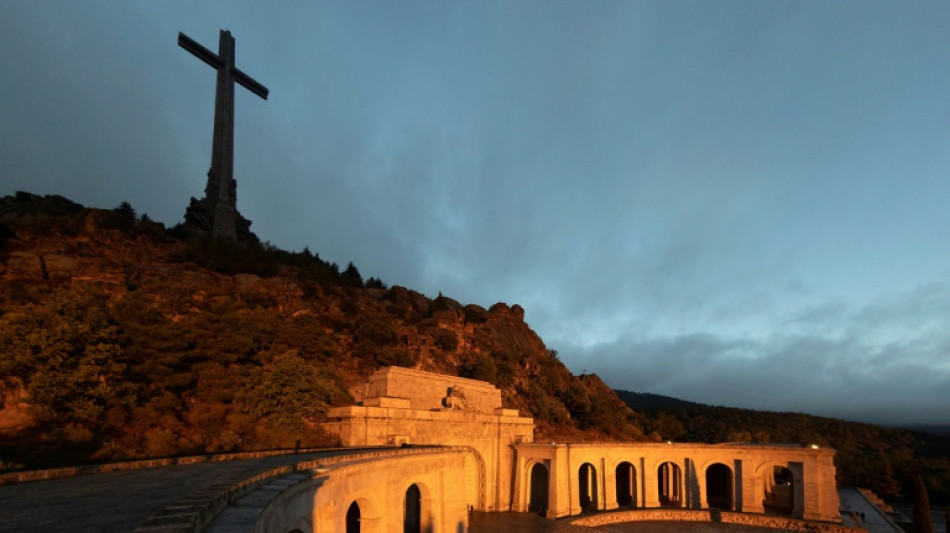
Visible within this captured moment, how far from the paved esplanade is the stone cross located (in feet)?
160

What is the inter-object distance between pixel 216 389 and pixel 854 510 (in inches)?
1958

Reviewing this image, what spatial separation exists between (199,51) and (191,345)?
117ft

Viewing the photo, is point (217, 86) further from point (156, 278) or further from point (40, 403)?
point (40, 403)

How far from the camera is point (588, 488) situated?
4494 cm

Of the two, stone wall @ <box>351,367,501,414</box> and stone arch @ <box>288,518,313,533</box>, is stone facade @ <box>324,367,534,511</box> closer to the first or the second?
stone wall @ <box>351,367,501,414</box>

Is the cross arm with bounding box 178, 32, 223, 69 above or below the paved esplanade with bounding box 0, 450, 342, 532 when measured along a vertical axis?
above

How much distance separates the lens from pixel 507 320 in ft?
260

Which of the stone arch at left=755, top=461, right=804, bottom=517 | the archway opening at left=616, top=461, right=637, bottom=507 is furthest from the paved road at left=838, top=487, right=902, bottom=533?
the archway opening at left=616, top=461, right=637, bottom=507

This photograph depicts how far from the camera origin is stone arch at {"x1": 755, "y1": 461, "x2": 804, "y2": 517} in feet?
117

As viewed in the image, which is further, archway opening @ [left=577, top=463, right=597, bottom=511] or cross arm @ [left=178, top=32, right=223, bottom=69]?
cross arm @ [left=178, top=32, right=223, bottom=69]

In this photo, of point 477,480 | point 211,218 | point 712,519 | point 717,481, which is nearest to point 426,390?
point 477,480

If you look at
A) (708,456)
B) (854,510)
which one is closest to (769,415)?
(854,510)

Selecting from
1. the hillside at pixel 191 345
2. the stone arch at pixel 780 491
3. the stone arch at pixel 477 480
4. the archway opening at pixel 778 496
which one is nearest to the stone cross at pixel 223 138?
the hillside at pixel 191 345

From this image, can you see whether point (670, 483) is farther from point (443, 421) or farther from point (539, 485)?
point (443, 421)
